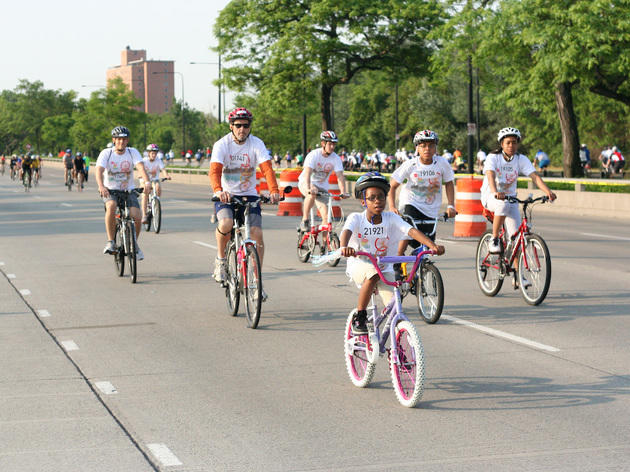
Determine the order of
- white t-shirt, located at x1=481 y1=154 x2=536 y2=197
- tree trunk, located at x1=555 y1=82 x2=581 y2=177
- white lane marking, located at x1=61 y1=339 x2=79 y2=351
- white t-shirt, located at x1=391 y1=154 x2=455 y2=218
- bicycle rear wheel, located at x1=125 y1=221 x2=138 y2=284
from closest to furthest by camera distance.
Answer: white lane marking, located at x1=61 y1=339 x2=79 y2=351 < white t-shirt, located at x1=391 y1=154 x2=455 y2=218 < white t-shirt, located at x1=481 y1=154 x2=536 y2=197 < bicycle rear wheel, located at x1=125 y1=221 x2=138 y2=284 < tree trunk, located at x1=555 y1=82 x2=581 y2=177

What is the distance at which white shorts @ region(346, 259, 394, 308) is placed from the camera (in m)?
6.85

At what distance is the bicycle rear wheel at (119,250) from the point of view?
13.3 meters

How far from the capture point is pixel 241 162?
33.0ft

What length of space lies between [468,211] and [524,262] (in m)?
8.51

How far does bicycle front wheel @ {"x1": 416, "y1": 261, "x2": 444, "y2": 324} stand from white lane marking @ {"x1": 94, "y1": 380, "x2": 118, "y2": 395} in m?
3.41

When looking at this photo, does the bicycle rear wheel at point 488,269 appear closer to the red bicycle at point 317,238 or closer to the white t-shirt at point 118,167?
the red bicycle at point 317,238

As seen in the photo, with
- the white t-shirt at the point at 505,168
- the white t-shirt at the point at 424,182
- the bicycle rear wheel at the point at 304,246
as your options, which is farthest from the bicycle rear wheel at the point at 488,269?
the bicycle rear wheel at the point at 304,246

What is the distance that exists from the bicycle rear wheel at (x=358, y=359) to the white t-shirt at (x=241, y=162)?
3397mm

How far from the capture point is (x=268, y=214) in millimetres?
26234

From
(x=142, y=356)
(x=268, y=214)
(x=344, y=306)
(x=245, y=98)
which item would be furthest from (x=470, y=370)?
(x=245, y=98)

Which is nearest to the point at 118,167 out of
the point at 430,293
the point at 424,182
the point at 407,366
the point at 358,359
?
the point at 424,182

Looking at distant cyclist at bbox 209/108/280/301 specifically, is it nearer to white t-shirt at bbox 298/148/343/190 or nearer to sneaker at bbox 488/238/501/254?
sneaker at bbox 488/238/501/254

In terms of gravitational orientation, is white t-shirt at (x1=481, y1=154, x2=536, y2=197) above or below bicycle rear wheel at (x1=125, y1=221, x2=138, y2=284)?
above

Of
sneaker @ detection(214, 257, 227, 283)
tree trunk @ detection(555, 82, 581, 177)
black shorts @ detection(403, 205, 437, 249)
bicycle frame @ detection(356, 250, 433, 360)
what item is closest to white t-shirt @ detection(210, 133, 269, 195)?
sneaker @ detection(214, 257, 227, 283)
